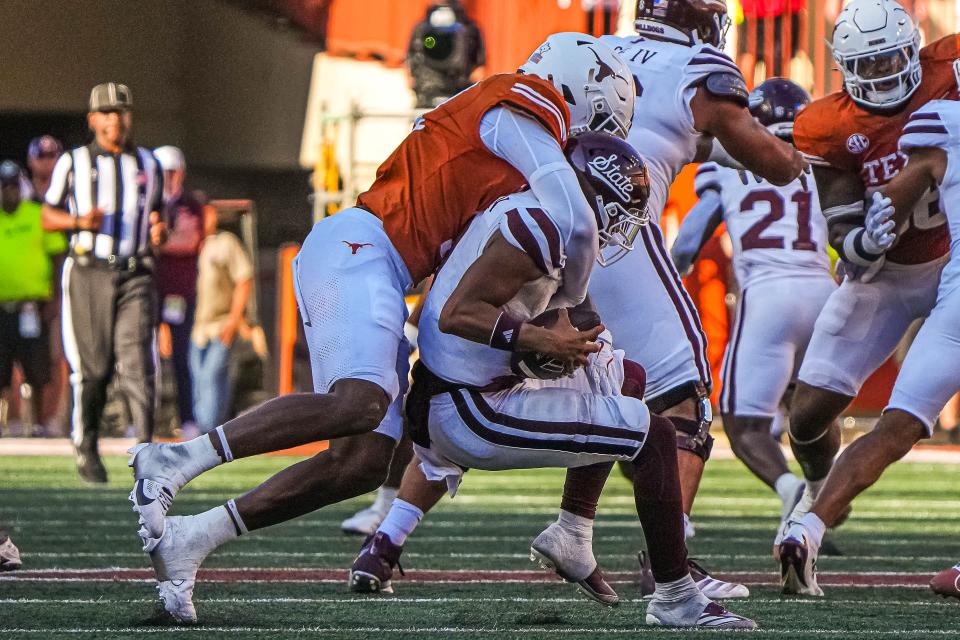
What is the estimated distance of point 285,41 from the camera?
772 inches

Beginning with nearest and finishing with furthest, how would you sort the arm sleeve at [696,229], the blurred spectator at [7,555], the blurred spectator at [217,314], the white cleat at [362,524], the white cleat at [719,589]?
the white cleat at [719,589], the blurred spectator at [7,555], the arm sleeve at [696,229], the white cleat at [362,524], the blurred spectator at [217,314]

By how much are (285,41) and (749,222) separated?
12719mm

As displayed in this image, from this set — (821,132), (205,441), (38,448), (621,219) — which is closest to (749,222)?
(821,132)

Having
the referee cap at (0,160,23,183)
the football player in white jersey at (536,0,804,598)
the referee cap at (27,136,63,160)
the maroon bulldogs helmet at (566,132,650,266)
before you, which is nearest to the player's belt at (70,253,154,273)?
the referee cap at (0,160,23,183)

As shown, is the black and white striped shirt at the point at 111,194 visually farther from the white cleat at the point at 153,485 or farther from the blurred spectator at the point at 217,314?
the white cleat at the point at 153,485

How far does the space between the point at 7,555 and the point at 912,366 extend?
2778 millimetres

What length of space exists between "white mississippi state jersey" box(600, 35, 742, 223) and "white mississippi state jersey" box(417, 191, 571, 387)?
3.89ft

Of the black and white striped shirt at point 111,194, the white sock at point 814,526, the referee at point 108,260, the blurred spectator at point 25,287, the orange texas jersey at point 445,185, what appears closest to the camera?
the orange texas jersey at point 445,185

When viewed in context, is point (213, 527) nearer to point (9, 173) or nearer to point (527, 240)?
point (527, 240)

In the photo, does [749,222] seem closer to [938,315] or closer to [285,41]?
[938,315]

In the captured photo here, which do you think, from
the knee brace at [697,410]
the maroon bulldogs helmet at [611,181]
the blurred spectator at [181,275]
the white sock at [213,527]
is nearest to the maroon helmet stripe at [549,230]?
the maroon bulldogs helmet at [611,181]

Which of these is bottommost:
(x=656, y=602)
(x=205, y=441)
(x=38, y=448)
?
(x=38, y=448)

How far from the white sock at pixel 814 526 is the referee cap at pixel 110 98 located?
568 centimetres

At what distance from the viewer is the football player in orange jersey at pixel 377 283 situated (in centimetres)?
450
